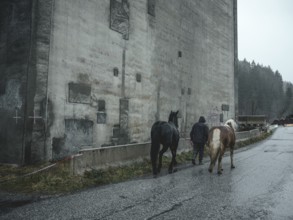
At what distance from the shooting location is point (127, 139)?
607 inches

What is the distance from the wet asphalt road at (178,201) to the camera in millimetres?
5238

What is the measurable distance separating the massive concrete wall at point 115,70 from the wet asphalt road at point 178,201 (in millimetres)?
5046

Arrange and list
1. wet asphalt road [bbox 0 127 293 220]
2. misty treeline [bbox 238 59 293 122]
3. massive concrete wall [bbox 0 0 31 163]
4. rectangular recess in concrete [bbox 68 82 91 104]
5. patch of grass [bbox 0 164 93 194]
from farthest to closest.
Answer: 1. misty treeline [bbox 238 59 293 122]
2. rectangular recess in concrete [bbox 68 82 91 104]
3. massive concrete wall [bbox 0 0 31 163]
4. patch of grass [bbox 0 164 93 194]
5. wet asphalt road [bbox 0 127 293 220]

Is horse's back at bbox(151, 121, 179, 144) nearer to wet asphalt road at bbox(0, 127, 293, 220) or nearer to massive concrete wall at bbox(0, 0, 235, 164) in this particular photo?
wet asphalt road at bbox(0, 127, 293, 220)

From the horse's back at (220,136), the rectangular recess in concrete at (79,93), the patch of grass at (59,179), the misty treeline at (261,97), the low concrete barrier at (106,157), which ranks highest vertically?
the misty treeline at (261,97)

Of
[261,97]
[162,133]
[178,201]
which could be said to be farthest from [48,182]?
[261,97]

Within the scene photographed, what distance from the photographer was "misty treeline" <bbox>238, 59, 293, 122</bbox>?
120m

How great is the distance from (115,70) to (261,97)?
11895 cm

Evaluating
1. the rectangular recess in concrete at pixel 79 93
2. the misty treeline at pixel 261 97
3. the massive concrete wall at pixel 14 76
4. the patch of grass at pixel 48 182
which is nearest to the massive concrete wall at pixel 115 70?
the rectangular recess in concrete at pixel 79 93

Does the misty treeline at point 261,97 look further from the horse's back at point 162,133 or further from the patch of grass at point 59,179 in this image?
the patch of grass at point 59,179

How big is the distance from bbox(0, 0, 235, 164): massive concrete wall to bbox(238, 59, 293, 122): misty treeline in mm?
93085

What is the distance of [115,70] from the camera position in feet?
48.3

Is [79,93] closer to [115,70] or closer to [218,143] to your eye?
[115,70]

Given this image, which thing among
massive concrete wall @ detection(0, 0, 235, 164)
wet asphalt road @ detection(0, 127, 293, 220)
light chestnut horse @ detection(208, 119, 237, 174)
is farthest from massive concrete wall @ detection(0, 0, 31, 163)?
light chestnut horse @ detection(208, 119, 237, 174)
